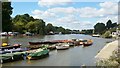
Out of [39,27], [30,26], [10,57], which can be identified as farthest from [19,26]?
[10,57]

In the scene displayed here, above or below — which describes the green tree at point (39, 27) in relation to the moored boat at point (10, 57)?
above

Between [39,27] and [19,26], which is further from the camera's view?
[39,27]

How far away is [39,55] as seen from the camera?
3400 centimetres

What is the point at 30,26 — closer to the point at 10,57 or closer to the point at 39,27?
the point at 39,27

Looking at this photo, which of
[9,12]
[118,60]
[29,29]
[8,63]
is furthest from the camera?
[29,29]

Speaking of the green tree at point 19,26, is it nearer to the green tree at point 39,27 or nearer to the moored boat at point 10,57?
the green tree at point 39,27

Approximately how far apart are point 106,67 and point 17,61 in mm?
18314

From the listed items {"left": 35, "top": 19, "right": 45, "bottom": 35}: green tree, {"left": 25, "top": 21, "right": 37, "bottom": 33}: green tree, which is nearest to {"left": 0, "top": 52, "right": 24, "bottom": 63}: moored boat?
{"left": 25, "top": 21, "right": 37, "bottom": 33}: green tree

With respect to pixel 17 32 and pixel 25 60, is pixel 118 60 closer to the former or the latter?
pixel 25 60

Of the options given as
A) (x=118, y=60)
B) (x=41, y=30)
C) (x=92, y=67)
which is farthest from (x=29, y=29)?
(x=118, y=60)

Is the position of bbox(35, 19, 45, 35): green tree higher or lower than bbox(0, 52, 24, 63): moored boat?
higher

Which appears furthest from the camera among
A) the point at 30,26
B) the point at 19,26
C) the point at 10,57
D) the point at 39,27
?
the point at 39,27

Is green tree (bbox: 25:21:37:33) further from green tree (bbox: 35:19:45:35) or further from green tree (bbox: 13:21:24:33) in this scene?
green tree (bbox: 13:21:24:33)

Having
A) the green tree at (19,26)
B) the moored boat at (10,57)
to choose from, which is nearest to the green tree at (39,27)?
the green tree at (19,26)
